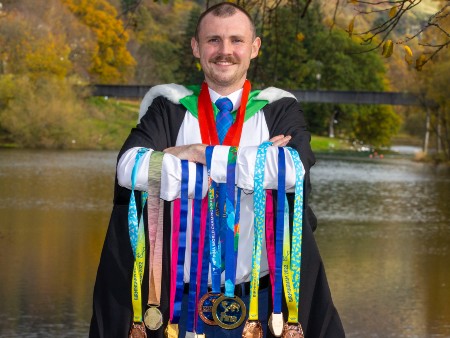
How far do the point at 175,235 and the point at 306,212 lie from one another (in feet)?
1.60

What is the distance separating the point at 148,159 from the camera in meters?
4.11

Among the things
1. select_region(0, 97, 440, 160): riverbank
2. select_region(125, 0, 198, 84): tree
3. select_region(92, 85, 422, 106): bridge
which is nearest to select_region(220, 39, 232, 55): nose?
select_region(0, 97, 440, 160): riverbank

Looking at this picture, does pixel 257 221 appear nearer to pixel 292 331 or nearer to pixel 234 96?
pixel 292 331

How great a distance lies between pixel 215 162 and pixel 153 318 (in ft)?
2.00

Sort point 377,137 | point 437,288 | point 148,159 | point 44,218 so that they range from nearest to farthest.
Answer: point 148,159 < point 437,288 < point 44,218 < point 377,137

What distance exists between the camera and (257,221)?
4.14 meters

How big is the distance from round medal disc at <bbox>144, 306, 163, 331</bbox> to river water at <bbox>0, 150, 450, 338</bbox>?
7036 mm

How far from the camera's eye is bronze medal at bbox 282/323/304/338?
4141mm

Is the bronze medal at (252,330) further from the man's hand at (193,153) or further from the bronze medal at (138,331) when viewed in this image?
the man's hand at (193,153)

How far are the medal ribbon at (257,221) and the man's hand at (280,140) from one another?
22 millimetres

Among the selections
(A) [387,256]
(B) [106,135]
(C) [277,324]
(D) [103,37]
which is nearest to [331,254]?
(A) [387,256]

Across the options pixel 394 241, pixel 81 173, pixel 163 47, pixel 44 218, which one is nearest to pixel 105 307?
pixel 394 241

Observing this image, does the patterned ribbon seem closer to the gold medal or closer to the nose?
the nose

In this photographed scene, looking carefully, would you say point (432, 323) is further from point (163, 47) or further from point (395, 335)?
point (163, 47)
